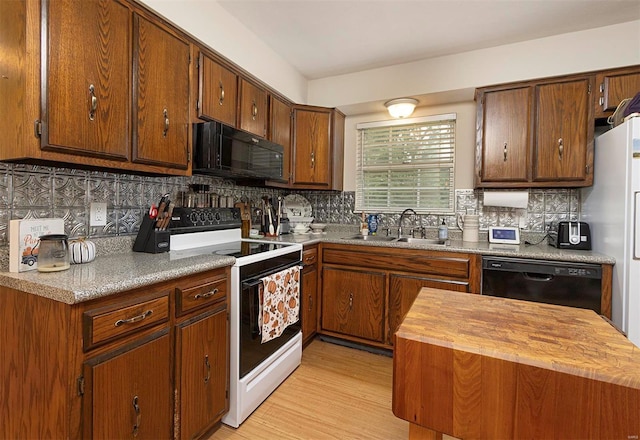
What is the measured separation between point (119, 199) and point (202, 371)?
3.64 ft

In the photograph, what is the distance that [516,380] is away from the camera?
744mm

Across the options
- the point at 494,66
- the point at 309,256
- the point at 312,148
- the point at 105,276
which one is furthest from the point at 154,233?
the point at 494,66

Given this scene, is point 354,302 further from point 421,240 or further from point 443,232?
point 443,232

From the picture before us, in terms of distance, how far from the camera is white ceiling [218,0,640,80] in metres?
2.02

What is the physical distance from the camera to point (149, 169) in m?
1.64

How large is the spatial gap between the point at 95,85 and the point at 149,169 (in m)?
0.44

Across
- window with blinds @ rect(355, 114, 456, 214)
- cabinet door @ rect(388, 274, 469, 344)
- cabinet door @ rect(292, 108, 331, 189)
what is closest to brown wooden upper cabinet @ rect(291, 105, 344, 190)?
cabinet door @ rect(292, 108, 331, 189)

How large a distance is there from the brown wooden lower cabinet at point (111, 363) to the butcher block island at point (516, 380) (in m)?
0.98

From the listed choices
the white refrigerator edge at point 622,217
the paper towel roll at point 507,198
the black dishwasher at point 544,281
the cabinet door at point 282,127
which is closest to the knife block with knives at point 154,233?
the cabinet door at point 282,127

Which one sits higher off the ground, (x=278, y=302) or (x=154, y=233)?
(x=154, y=233)

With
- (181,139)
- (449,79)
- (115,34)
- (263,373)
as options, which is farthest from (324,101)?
(263,373)

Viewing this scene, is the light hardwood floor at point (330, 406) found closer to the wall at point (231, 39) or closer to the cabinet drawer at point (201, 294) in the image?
the cabinet drawer at point (201, 294)

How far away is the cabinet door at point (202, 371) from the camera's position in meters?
1.38

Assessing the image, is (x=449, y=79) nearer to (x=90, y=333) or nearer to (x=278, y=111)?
(x=278, y=111)
